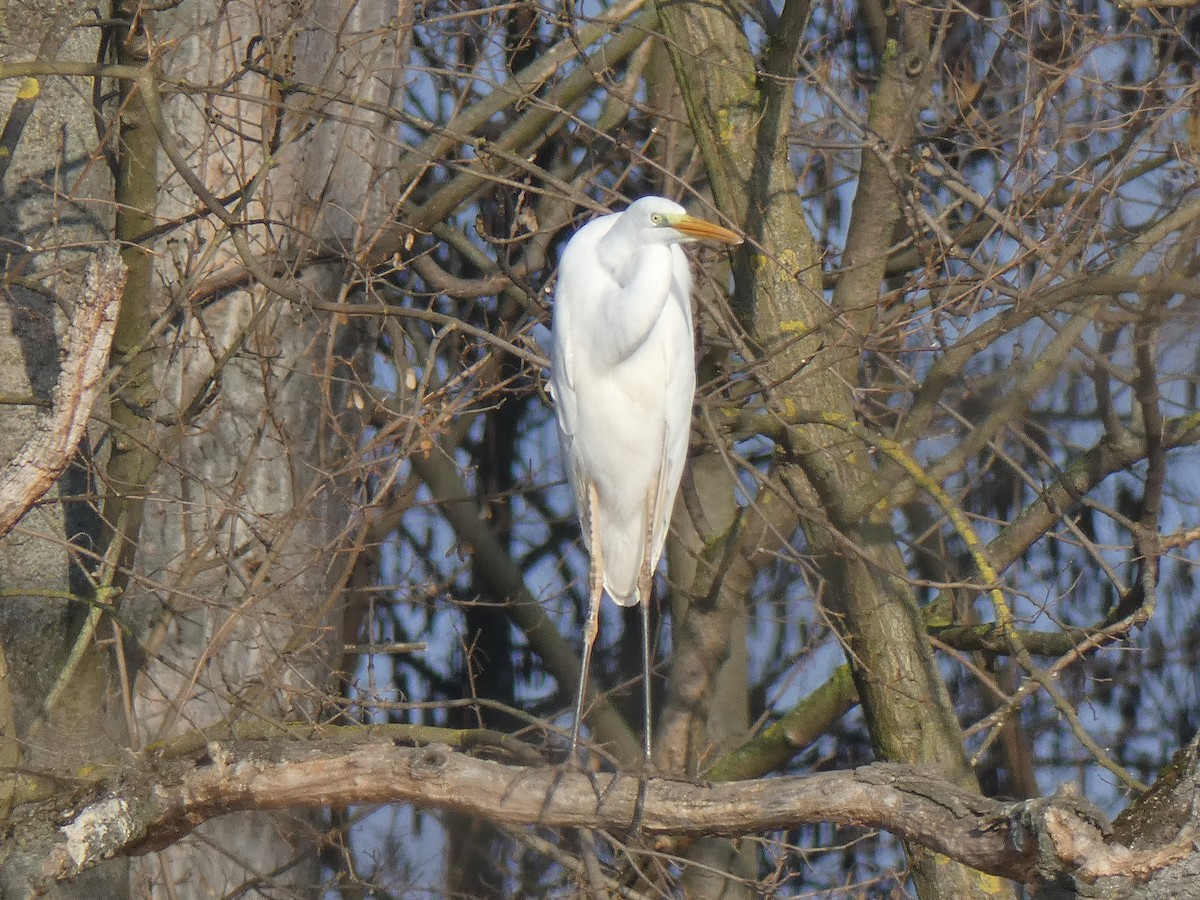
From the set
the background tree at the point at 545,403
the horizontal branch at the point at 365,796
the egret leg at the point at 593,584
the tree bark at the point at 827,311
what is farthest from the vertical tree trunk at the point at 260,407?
the tree bark at the point at 827,311

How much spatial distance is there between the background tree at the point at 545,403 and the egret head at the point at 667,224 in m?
0.25

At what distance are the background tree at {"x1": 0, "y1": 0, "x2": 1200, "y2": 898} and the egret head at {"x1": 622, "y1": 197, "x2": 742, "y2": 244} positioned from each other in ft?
0.83

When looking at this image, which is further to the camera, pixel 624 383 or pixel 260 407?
pixel 260 407

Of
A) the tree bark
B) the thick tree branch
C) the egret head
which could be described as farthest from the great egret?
the thick tree branch

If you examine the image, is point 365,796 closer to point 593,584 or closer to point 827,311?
point 593,584

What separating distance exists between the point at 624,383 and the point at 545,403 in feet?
2.94

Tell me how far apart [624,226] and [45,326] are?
1.86m

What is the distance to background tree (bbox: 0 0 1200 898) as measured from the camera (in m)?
2.87

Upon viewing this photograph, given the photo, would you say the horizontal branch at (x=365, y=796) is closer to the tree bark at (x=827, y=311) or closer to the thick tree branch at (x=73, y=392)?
the thick tree branch at (x=73, y=392)

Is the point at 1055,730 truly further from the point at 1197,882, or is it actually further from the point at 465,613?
the point at 1197,882

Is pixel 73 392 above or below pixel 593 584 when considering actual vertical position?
above

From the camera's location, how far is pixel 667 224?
10.8ft

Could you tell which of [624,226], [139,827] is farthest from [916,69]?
[139,827]

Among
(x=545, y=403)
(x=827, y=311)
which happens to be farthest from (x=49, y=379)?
(x=827, y=311)
